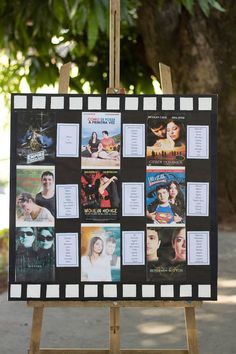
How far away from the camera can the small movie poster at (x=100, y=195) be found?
12.7 ft

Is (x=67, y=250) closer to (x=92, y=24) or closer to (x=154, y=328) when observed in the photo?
(x=154, y=328)

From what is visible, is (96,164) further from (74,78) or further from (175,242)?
(74,78)

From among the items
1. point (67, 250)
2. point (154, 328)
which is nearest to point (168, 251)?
point (67, 250)

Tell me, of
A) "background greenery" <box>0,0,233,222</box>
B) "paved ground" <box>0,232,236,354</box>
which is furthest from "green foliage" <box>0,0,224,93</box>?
"paved ground" <box>0,232,236,354</box>

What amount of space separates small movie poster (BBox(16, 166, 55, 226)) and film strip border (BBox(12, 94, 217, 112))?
32 cm

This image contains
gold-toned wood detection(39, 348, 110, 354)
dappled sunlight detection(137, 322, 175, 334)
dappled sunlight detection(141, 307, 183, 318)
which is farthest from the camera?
dappled sunlight detection(141, 307, 183, 318)

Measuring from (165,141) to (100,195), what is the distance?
42 cm

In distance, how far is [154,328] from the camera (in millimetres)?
5160

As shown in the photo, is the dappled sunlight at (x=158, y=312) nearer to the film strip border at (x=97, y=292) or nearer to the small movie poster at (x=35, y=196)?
the film strip border at (x=97, y=292)

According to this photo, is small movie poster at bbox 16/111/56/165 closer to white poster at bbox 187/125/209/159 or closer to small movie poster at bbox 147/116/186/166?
small movie poster at bbox 147/116/186/166

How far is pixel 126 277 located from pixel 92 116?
2.70 feet

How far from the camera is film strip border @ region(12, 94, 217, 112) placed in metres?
3.85

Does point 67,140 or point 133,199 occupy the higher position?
point 67,140

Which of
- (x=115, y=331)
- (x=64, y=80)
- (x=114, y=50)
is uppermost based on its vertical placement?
(x=114, y=50)
